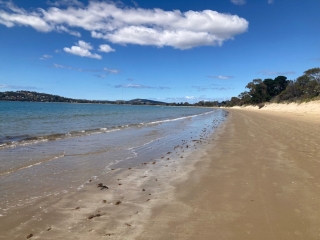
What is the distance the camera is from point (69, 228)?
4262 mm

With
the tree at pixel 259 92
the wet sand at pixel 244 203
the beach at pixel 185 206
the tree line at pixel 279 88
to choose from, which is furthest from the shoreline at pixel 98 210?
the tree at pixel 259 92

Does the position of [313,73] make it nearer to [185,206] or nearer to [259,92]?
[259,92]

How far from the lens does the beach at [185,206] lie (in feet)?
13.5

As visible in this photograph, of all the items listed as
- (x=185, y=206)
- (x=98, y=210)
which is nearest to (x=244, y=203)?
(x=185, y=206)

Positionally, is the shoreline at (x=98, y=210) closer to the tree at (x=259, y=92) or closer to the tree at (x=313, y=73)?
the tree at (x=313, y=73)

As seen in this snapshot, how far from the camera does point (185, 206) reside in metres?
5.18

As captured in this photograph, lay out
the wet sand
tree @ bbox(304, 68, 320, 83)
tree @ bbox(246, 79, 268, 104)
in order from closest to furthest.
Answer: the wet sand, tree @ bbox(304, 68, 320, 83), tree @ bbox(246, 79, 268, 104)

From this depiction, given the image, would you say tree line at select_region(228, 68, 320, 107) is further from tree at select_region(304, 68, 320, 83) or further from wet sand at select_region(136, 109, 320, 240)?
wet sand at select_region(136, 109, 320, 240)

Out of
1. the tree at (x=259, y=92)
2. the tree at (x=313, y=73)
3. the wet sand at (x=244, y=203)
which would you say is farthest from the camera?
the tree at (x=259, y=92)

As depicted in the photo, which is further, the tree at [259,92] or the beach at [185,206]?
the tree at [259,92]

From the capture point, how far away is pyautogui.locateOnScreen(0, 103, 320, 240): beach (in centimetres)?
411

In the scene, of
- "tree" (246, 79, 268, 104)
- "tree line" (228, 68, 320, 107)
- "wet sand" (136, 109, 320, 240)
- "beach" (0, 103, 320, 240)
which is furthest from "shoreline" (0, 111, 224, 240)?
"tree" (246, 79, 268, 104)

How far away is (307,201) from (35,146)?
1295 cm

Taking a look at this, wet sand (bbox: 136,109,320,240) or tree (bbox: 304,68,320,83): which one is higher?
tree (bbox: 304,68,320,83)
